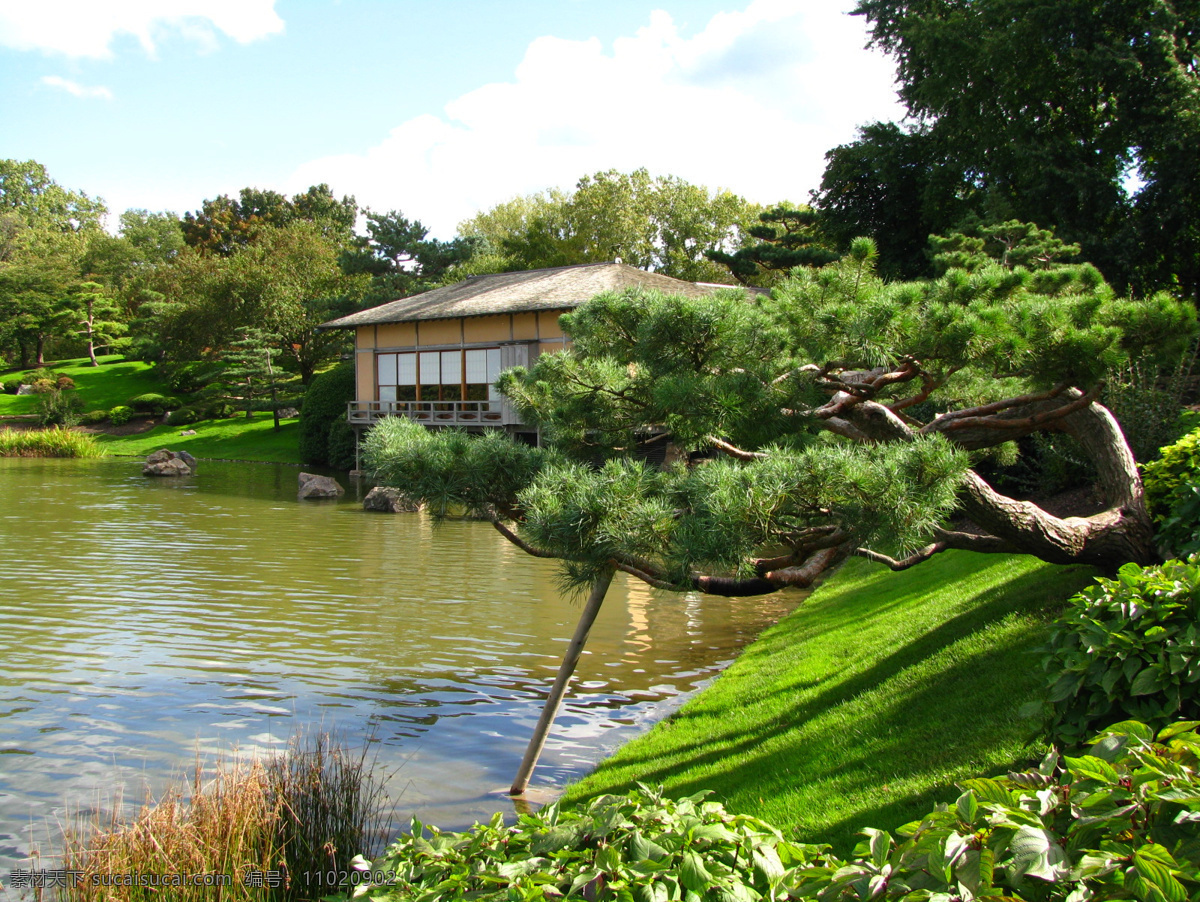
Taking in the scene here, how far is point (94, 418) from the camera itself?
4584 centimetres

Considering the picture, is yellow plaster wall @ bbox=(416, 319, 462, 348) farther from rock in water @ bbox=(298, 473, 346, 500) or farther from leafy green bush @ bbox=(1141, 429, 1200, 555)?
leafy green bush @ bbox=(1141, 429, 1200, 555)

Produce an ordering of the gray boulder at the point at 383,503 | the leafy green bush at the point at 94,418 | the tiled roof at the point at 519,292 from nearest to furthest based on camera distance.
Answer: the gray boulder at the point at 383,503, the tiled roof at the point at 519,292, the leafy green bush at the point at 94,418

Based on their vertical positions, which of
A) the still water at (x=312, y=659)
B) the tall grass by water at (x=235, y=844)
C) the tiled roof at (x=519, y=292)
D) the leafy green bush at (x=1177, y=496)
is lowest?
the still water at (x=312, y=659)

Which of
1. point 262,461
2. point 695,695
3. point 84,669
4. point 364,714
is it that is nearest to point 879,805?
point 695,695

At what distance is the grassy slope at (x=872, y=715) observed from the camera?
4.96m

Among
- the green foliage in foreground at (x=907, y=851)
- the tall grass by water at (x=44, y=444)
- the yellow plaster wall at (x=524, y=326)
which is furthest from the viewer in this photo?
the tall grass by water at (x=44, y=444)

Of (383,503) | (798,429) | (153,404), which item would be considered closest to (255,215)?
(153,404)

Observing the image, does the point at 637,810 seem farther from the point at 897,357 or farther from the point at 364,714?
the point at 364,714

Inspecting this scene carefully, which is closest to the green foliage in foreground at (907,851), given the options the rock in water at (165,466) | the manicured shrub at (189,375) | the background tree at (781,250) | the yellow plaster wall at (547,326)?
the background tree at (781,250)

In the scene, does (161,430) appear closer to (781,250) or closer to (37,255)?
(37,255)

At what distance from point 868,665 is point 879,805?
2914 mm

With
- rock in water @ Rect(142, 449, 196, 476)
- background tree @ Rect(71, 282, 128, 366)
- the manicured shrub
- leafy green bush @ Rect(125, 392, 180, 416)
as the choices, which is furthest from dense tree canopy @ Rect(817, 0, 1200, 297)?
background tree @ Rect(71, 282, 128, 366)

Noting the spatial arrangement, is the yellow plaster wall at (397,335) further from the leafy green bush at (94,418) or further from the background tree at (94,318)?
the background tree at (94,318)

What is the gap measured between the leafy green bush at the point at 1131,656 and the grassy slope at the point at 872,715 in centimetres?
128
